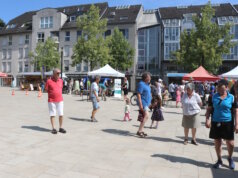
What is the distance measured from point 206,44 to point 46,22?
1399 inches

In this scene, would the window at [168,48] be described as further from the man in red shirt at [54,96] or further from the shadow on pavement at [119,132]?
the man in red shirt at [54,96]

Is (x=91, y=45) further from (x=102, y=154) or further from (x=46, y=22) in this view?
(x=102, y=154)

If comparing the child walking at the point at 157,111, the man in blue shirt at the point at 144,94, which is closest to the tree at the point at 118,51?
the child walking at the point at 157,111

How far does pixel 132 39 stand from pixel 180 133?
40.1 metres

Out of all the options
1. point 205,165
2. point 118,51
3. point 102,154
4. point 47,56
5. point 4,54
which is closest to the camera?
point 205,165

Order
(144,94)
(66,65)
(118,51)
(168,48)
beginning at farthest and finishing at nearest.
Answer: (66,65) → (168,48) → (118,51) → (144,94)

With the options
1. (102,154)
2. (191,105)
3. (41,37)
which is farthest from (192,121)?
(41,37)

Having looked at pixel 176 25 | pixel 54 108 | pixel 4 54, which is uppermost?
pixel 176 25

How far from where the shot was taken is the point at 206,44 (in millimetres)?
27172

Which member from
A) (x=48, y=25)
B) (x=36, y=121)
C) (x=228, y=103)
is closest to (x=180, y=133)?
(x=228, y=103)

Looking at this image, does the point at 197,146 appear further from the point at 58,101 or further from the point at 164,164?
the point at 58,101

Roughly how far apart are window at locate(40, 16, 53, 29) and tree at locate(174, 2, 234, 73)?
105ft

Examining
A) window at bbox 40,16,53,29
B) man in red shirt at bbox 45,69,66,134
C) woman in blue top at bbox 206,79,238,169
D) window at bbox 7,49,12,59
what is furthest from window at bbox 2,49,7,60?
woman in blue top at bbox 206,79,238,169

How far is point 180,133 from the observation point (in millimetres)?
7883
